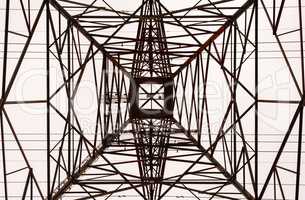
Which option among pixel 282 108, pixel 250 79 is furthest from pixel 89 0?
pixel 282 108

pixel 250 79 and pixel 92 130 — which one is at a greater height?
pixel 250 79

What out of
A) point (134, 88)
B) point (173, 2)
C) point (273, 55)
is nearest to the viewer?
point (134, 88)

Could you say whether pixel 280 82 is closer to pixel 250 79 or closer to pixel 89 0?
pixel 250 79

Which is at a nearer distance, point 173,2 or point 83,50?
point 173,2

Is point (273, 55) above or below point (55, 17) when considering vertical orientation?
below

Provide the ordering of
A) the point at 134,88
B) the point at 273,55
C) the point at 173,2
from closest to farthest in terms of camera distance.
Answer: the point at 134,88 < the point at 173,2 < the point at 273,55

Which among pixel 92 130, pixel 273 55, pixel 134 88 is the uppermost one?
pixel 273 55

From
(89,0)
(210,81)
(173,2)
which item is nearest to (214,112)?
(210,81)

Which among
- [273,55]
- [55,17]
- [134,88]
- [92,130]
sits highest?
[55,17]

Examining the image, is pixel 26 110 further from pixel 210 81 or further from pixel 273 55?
pixel 273 55
